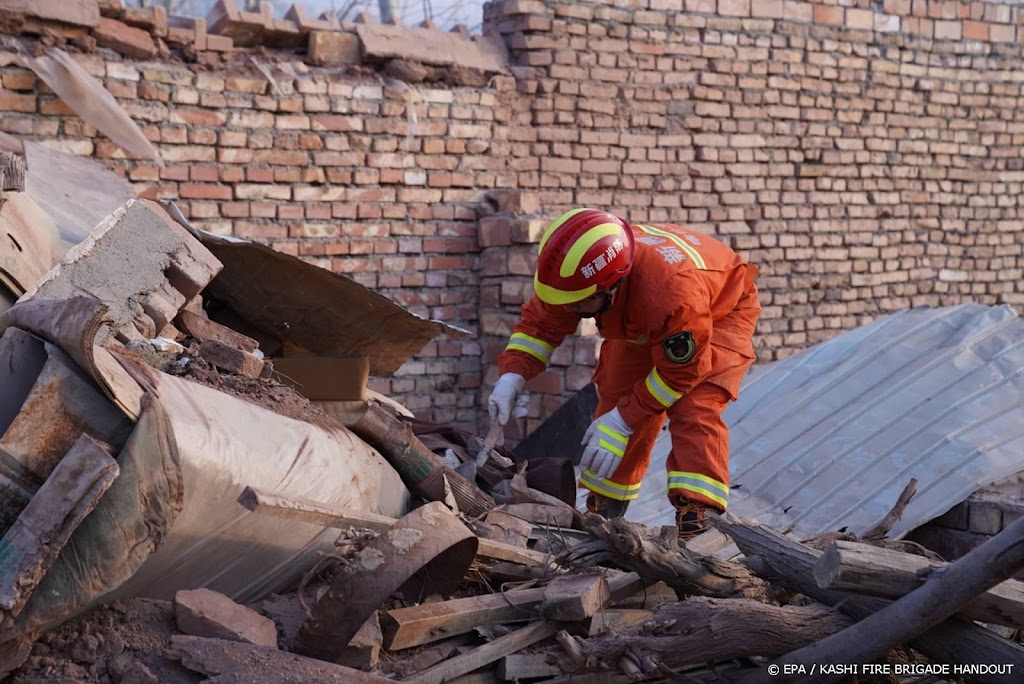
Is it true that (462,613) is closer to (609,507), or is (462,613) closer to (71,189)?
(609,507)

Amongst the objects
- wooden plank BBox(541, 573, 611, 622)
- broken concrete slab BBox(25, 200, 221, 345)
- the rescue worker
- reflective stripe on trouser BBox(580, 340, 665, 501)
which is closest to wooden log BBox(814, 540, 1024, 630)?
wooden plank BBox(541, 573, 611, 622)

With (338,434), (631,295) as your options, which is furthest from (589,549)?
(631,295)

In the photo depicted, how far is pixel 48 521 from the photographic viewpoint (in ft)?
6.90

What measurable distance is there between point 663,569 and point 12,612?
1584 mm

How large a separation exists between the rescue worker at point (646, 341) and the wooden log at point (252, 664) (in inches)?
65.5

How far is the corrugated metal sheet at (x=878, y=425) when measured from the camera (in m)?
4.84

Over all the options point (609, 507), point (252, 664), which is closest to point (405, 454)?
point (252, 664)

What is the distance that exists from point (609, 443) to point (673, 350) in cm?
46

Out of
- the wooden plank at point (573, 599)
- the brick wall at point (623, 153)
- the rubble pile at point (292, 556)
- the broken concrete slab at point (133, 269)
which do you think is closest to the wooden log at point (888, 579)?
the rubble pile at point (292, 556)

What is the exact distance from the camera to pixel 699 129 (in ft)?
22.9

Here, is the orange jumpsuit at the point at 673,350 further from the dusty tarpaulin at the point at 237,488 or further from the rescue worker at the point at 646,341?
the dusty tarpaulin at the point at 237,488

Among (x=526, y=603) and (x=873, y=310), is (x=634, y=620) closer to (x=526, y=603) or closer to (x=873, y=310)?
(x=526, y=603)

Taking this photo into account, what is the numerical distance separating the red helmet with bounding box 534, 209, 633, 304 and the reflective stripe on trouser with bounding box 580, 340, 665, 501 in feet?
2.13

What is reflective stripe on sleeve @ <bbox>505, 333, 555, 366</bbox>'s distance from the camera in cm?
420
